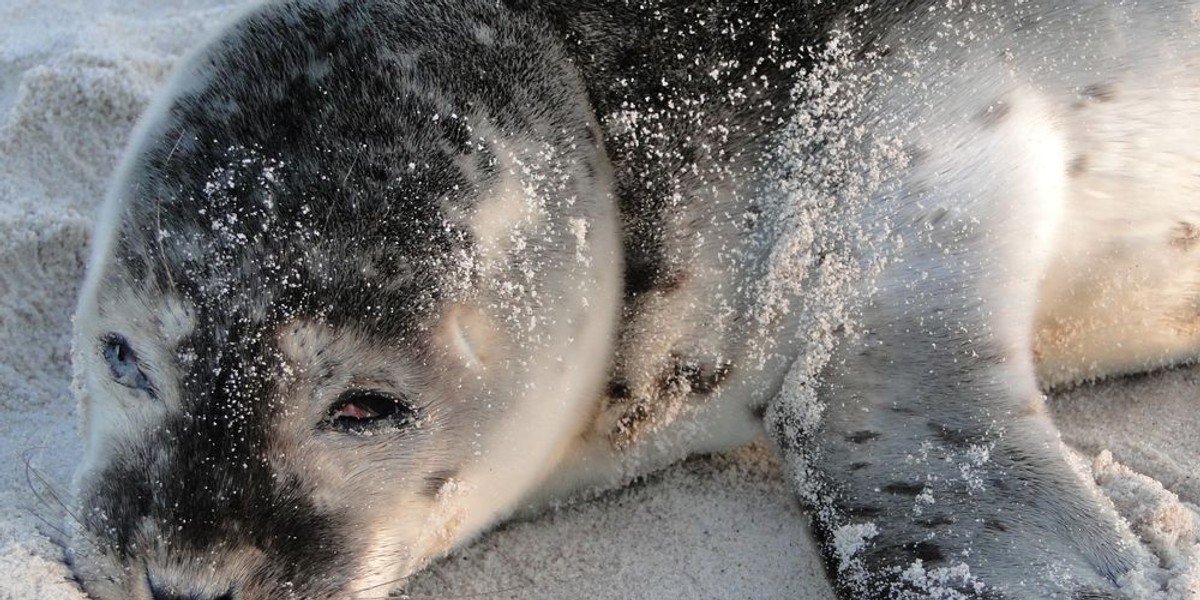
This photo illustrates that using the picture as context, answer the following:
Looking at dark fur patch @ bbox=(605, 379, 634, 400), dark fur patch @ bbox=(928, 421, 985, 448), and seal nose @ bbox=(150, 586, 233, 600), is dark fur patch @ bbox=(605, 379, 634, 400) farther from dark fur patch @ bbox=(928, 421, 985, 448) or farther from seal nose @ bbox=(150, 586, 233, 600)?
seal nose @ bbox=(150, 586, 233, 600)

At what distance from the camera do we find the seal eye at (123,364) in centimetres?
196

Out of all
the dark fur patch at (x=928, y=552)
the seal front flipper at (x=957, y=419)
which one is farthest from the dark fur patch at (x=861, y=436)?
the dark fur patch at (x=928, y=552)

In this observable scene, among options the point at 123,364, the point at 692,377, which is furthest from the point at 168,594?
the point at 692,377

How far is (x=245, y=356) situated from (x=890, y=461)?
1.13m

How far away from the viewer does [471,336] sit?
2.06m

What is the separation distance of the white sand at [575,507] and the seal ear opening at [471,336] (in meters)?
0.54

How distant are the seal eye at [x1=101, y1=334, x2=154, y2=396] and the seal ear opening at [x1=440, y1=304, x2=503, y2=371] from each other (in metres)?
0.49

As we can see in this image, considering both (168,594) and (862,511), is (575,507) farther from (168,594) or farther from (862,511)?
(168,594)

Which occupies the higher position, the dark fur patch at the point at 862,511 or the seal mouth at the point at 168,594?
the seal mouth at the point at 168,594

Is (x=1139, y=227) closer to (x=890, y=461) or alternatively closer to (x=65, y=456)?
(x=890, y=461)

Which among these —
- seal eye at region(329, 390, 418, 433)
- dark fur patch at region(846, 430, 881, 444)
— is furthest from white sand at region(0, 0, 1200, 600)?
seal eye at region(329, 390, 418, 433)

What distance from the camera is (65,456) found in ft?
8.27

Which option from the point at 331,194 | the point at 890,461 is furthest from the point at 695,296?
the point at 331,194

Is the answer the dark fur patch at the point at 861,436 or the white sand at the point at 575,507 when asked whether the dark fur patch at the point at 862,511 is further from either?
the white sand at the point at 575,507
